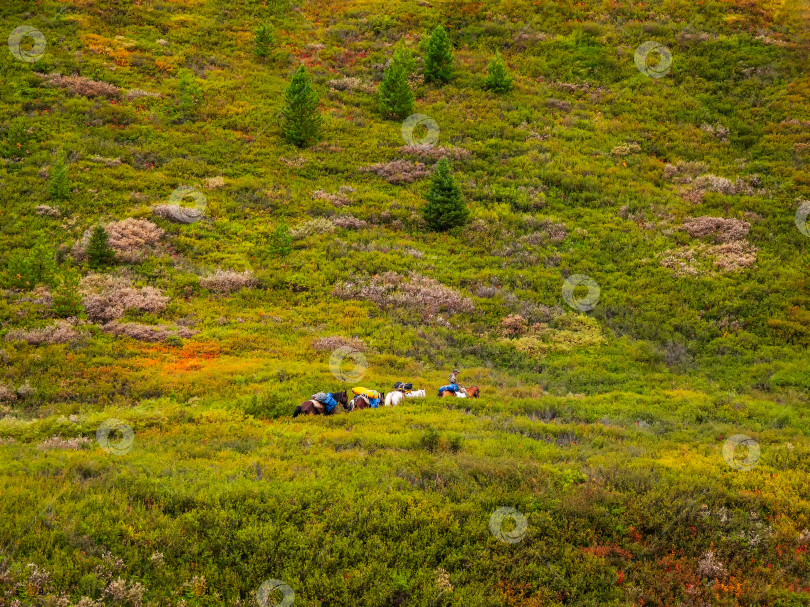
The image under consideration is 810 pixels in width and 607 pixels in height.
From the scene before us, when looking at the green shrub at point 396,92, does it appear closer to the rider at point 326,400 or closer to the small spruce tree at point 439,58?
the small spruce tree at point 439,58

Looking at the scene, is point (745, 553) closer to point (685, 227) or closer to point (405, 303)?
point (405, 303)

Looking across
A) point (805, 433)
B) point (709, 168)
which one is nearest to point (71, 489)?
point (805, 433)

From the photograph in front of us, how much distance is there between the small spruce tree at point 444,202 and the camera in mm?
26391

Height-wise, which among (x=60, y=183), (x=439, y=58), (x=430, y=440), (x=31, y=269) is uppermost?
(x=439, y=58)

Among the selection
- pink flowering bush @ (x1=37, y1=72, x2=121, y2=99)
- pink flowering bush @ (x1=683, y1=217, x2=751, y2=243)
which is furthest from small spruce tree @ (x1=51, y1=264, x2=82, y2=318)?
pink flowering bush @ (x1=683, y1=217, x2=751, y2=243)

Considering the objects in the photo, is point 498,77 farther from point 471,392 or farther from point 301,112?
point 471,392
